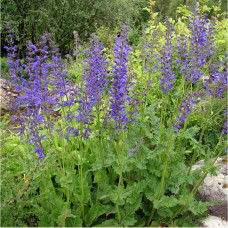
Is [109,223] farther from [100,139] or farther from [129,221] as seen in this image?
[100,139]

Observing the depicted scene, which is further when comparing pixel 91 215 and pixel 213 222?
pixel 213 222

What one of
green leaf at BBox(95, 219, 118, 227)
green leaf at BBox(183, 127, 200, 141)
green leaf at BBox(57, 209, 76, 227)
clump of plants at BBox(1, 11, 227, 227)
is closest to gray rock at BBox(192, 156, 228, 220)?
clump of plants at BBox(1, 11, 227, 227)

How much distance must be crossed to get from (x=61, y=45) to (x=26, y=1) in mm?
2446

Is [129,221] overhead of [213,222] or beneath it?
overhead

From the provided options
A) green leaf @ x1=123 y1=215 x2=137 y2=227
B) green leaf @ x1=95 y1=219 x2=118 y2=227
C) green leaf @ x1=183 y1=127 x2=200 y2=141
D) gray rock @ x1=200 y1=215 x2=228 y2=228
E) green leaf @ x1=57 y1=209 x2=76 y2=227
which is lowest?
gray rock @ x1=200 y1=215 x2=228 y2=228

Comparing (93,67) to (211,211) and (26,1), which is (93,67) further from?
(26,1)

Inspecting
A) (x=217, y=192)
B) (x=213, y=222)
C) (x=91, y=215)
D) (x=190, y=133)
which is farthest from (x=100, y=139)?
(x=217, y=192)

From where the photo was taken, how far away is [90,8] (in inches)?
436

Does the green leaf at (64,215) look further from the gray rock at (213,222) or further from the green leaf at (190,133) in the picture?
the gray rock at (213,222)

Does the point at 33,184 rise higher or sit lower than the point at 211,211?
higher

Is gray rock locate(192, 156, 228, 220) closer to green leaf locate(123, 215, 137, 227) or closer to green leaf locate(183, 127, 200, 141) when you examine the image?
green leaf locate(183, 127, 200, 141)

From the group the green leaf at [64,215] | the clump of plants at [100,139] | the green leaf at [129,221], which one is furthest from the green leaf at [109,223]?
the green leaf at [64,215]

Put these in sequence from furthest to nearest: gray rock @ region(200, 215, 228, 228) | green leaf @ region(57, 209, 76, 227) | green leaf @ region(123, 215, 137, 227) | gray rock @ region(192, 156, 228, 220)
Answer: gray rock @ region(192, 156, 228, 220), gray rock @ region(200, 215, 228, 228), green leaf @ region(123, 215, 137, 227), green leaf @ region(57, 209, 76, 227)

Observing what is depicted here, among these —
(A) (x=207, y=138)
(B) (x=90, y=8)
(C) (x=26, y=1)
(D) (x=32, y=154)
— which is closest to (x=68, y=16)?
(B) (x=90, y=8)
